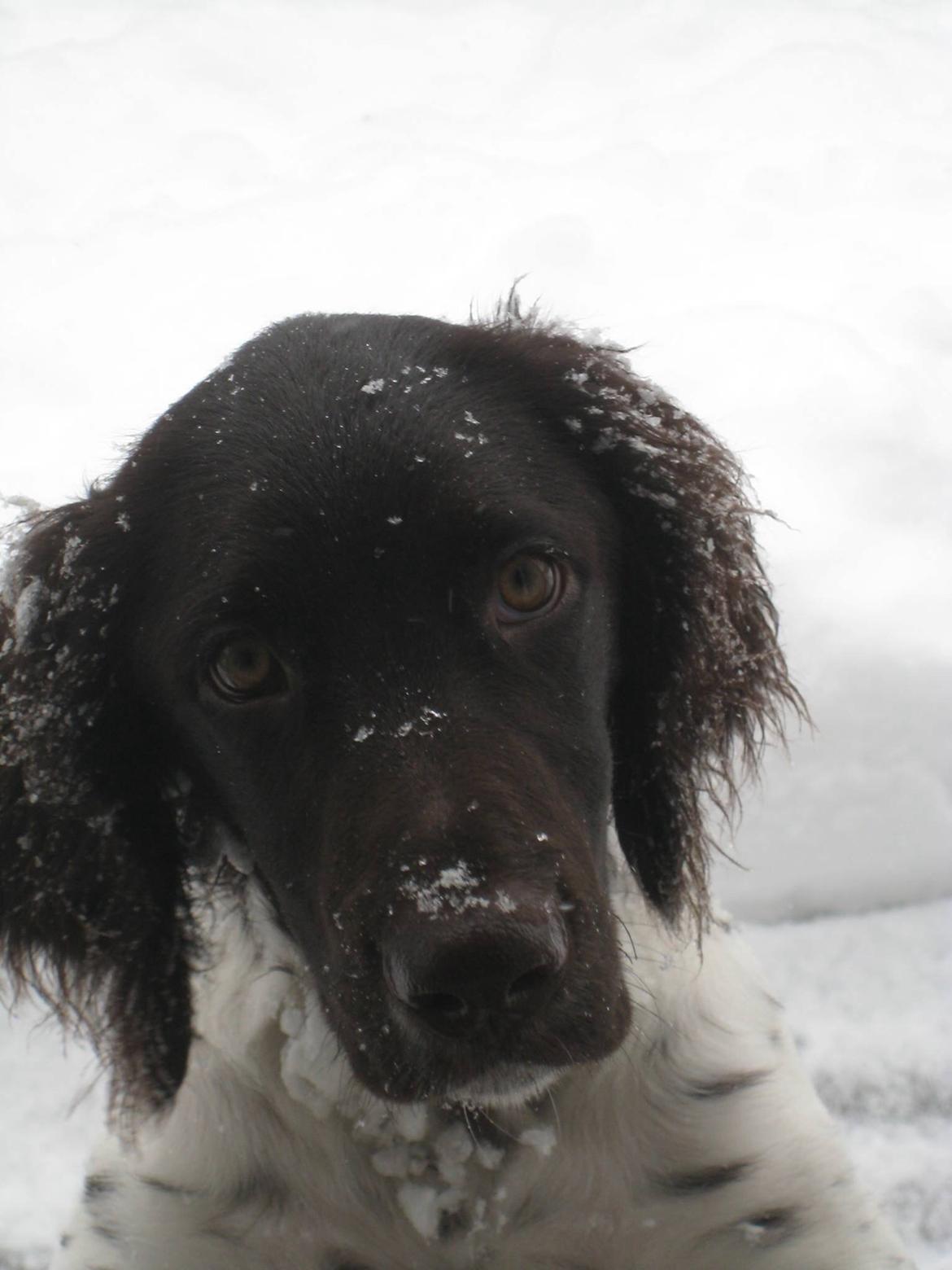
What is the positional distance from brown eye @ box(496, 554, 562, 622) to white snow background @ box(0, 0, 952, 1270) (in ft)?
3.48

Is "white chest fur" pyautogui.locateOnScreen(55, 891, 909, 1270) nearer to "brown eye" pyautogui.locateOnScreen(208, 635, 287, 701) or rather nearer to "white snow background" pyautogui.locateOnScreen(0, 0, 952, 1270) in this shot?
"brown eye" pyautogui.locateOnScreen(208, 635, 287, 701)

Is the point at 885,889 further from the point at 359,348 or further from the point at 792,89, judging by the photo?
the point at 792,89

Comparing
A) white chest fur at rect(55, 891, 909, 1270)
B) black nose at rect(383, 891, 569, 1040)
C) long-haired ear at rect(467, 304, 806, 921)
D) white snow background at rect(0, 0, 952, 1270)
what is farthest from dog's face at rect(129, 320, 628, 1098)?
white snow background at rect(0, 0, 952, 1270)

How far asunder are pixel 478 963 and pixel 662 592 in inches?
35.6

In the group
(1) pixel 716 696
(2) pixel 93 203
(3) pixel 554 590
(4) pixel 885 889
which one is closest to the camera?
(3) pixel 554 590

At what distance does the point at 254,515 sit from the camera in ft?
6.43

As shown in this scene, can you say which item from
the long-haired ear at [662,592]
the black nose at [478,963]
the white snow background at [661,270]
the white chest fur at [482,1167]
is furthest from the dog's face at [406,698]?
the white snow background at [661,270]

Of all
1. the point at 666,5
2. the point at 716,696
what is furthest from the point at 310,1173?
the point at 666,5

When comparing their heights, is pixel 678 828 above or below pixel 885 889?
above

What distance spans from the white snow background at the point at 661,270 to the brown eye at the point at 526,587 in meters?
1.06

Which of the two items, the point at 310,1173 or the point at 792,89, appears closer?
the point at 310,1173

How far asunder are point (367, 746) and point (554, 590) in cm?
38

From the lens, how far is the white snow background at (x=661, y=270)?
3.42 metres

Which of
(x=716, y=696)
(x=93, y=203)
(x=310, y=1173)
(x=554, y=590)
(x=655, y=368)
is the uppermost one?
(x=93, y=203)
